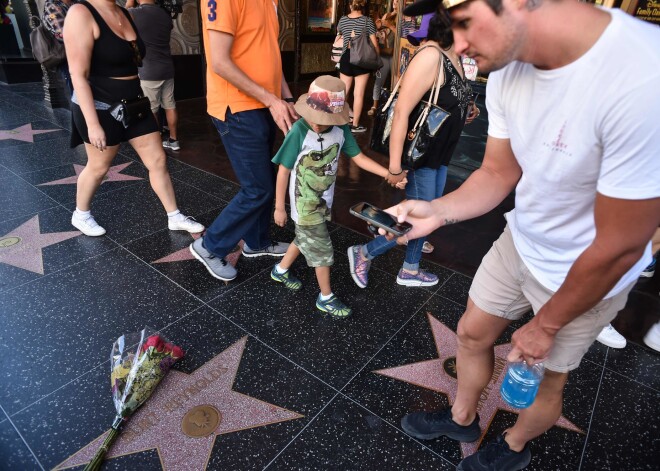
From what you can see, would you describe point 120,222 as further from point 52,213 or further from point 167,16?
point 167,16

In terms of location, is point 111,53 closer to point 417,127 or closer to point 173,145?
point 417,127

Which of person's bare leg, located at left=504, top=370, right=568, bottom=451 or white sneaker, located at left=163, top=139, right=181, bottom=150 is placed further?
white sneaker, located at left=163, top=139, right=181, bottom=150

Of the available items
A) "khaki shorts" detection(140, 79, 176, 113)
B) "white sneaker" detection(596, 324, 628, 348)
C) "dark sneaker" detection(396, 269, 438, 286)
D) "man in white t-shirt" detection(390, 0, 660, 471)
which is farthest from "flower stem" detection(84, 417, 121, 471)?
"khaki shorts" detection(140, 79, 176, 113)

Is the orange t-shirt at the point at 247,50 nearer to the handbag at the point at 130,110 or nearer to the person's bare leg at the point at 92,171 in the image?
the handbag at the point at 130,110

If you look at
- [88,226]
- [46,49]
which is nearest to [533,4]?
[88,226]

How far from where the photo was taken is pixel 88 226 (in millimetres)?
3334

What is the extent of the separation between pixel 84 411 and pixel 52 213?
238 centimetres

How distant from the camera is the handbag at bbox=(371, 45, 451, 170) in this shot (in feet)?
7.75

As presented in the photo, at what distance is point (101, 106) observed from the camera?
2.90m

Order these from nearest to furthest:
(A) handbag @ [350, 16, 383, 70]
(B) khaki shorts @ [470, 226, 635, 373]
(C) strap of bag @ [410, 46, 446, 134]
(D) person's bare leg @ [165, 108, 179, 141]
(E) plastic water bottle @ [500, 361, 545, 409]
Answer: (B) khaki shorts @ [470, 226, 635, 373] < (E) plastic water bottle @ [500, 361, 545, 409] < (C) strap of bag @ [410, 46, 446, 134] < (D) person's bare leg @ [165, 108, 179, 141] < (A) handbag @ [350, 16, 383, 70]

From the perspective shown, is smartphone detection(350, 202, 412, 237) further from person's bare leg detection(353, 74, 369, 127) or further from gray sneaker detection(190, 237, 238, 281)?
person's bare leg detection(353, 74, 369, 127)

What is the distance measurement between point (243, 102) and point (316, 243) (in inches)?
36.8

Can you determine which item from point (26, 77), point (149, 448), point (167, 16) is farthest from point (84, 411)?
point (26, 77)

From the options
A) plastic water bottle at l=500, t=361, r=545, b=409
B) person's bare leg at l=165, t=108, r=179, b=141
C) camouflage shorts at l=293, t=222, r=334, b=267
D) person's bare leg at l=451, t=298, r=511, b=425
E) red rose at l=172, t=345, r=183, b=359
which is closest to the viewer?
plastic water bottle at l=500, t=361, r=545, b=409
